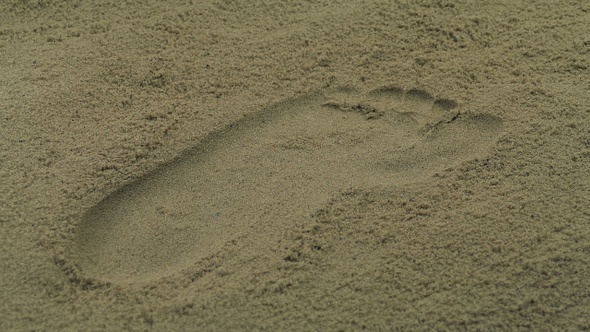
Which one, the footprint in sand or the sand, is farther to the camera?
the footprint in sand

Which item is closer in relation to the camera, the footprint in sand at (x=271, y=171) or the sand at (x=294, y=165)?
the sand at (x=294, y=165)

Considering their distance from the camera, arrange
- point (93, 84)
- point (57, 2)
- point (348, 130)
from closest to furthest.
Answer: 1. point (348, 130)
2. point (93, 84)
3. point (57, 2)

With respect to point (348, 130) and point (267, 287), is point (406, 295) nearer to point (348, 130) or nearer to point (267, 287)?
point (267, 287)

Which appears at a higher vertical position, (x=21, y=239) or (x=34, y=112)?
(x=34, y=112)

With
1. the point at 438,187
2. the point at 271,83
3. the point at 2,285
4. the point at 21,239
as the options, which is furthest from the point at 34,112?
the point at 438,187
